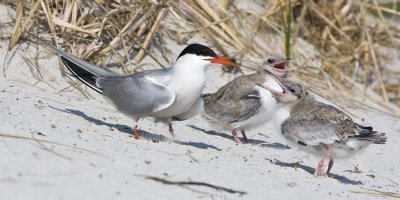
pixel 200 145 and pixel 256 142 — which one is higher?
pixel 256 142

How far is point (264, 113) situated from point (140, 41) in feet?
5.74

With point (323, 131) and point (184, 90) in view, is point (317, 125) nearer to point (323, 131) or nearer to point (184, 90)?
point (323, 131)

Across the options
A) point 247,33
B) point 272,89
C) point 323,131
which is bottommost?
point 323,131

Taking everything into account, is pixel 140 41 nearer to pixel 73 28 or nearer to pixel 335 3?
pixel 73 28

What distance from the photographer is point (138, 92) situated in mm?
5391

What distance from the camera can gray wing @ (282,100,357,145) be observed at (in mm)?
5215

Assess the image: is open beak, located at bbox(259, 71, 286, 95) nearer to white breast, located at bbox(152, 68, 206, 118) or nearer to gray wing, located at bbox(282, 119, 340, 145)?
gray wing, located at bbox(282, 119, 340, 145)

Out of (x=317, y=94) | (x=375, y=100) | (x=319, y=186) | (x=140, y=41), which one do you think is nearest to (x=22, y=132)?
(x=319, y=186)

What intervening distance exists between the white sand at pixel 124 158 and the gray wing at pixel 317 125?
24cm

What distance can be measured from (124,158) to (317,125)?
1575 millimetres

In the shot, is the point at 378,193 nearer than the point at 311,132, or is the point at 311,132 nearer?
the point at 378,193

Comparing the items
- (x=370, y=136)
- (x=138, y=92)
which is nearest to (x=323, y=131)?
(x=370, y=136)

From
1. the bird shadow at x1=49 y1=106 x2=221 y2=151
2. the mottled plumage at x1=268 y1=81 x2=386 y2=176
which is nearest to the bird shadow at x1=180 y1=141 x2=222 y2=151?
the bird shadow at x1=49 y1=106 x2=221 y2=151

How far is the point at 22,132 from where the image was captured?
4.52 meters
